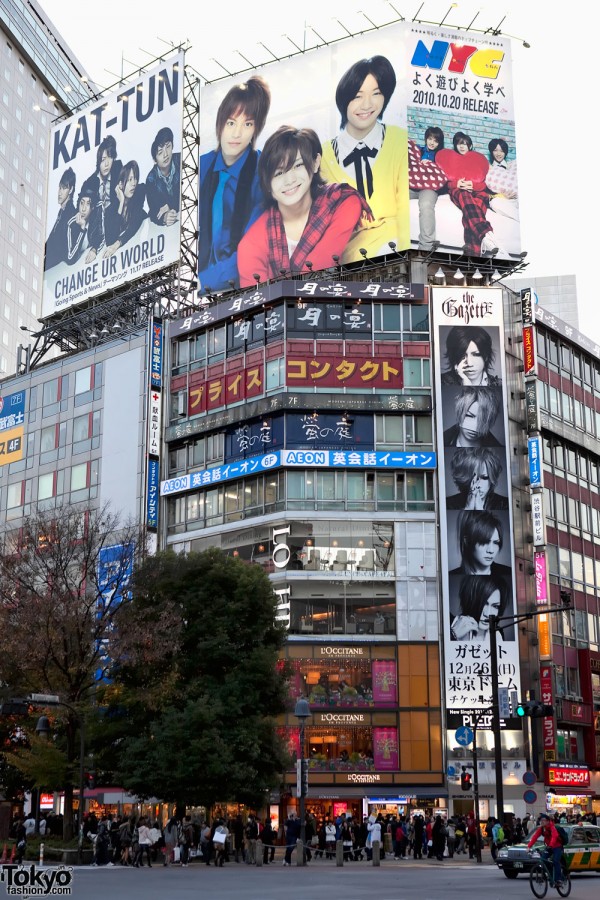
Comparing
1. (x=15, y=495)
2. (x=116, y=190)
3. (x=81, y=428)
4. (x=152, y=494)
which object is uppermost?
(x=116, y=190)

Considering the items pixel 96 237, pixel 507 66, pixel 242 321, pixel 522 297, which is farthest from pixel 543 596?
pixel 96 237

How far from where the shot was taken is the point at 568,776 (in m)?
69.9

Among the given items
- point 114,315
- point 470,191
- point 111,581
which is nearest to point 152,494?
point 114,315

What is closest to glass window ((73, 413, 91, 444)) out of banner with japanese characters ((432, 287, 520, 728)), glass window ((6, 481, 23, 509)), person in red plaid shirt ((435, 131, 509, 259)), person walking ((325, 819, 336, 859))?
glass window ((6, 481, 23, 509))

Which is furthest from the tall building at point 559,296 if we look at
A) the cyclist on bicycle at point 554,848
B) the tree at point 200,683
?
the cyclist on bicycle at point 554,848

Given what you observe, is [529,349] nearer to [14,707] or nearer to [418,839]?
[418,839]

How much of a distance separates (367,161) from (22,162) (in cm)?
9182

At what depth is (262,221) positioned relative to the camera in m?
80.0

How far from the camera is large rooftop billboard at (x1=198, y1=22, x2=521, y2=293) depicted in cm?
7700

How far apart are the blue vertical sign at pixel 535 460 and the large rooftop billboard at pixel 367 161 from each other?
13.7 m

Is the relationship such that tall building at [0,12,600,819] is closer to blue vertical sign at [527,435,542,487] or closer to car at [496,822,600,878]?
blue vertical sign at [527,435,542,487]

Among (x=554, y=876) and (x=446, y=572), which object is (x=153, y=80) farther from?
(x=554, y=876)

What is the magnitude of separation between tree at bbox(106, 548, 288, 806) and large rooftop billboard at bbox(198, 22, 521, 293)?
32.2 meters

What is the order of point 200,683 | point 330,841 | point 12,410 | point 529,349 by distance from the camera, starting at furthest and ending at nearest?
point 12,410, point 529,349, point 200,683, point 330,841
